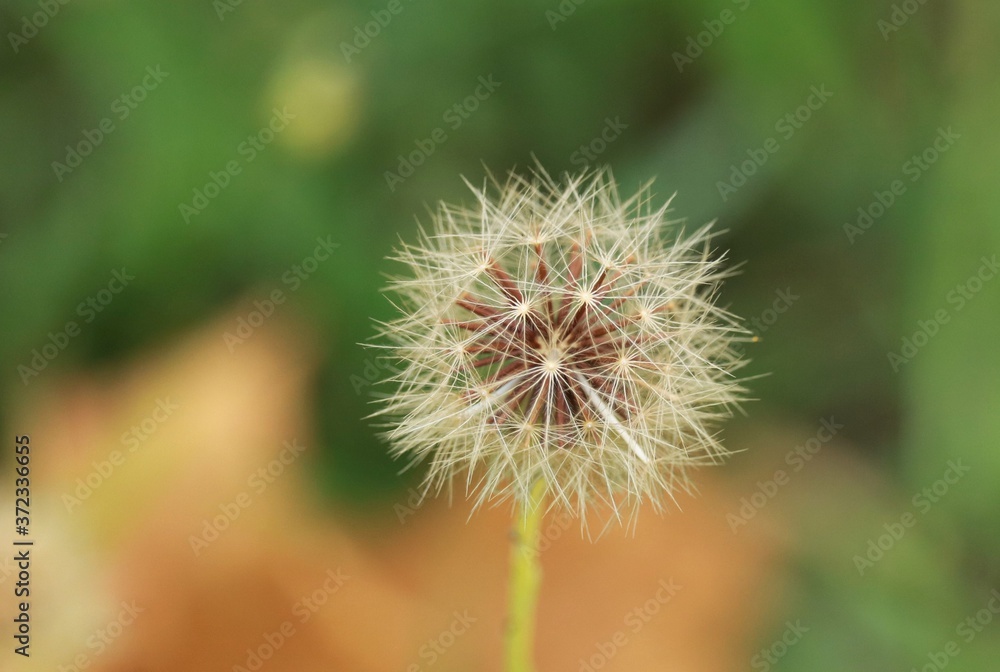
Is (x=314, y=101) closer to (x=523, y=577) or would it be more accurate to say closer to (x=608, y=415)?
(x=608, y=415)

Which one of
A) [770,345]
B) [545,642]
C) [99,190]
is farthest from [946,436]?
[99,190]

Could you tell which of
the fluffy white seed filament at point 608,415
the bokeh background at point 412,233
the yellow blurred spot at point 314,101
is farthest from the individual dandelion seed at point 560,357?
the yellow blurred spot at point 314,101

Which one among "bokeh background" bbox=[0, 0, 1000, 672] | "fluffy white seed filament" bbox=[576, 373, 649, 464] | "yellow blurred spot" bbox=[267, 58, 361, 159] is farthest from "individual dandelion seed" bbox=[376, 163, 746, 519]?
"yellow blurred spot" bbox=[267, 58, 361, 159]

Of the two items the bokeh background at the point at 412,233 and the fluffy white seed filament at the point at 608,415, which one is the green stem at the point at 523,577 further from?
the bokeh background at the point at 412,233

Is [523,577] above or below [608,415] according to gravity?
below

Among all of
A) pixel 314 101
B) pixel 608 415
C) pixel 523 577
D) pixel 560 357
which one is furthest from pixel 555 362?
pixel 314 101

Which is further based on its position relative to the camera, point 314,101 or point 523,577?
point 314,101

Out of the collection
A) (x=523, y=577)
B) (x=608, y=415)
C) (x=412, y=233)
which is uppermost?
(x=412, y=233)
